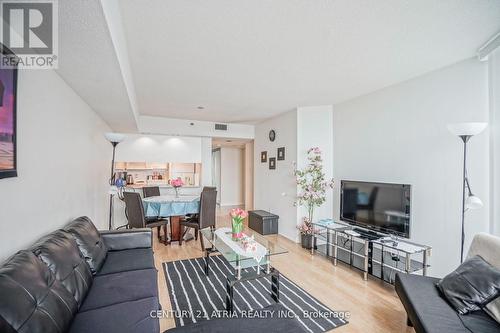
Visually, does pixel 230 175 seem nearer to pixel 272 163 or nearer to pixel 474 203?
pixel 272 163

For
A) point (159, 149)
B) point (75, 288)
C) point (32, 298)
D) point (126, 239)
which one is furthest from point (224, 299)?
point (159, 149)

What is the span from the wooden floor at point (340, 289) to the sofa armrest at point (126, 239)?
0.57 meters

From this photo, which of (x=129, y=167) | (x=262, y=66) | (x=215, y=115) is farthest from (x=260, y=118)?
(x=129, y=167)

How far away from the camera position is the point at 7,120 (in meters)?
1.32

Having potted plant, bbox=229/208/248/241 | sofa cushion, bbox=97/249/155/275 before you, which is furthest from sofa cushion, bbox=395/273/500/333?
sofa cushion, bbox=97/249/155/275

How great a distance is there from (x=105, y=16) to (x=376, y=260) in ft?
11.9

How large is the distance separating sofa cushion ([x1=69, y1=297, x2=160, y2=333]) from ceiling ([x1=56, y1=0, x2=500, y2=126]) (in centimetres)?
171

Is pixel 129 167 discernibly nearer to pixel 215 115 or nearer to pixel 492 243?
pixel 215 115

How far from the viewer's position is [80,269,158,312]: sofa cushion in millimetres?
1507

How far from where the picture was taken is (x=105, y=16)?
125cm

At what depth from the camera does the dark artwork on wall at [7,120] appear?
1.26m

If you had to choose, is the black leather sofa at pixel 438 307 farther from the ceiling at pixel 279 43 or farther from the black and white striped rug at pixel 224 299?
the ceiling at pixel 279 43

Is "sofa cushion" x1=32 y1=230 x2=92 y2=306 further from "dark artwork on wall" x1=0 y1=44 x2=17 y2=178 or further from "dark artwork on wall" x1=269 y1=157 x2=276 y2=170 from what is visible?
"dark artwork on wall" x1=269 y1=157 x2=276 y2=170

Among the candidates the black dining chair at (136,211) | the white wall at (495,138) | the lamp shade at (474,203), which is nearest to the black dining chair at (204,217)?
the black dining chair at (136,211)
